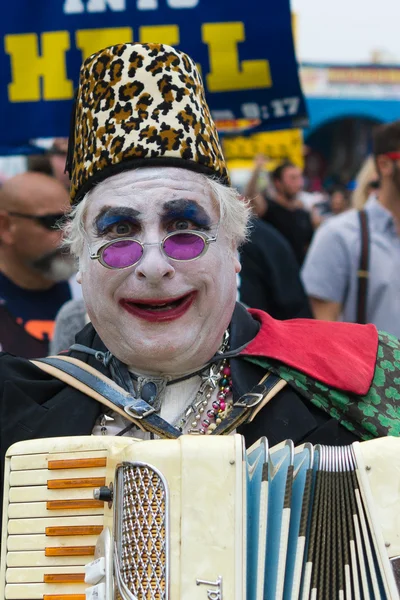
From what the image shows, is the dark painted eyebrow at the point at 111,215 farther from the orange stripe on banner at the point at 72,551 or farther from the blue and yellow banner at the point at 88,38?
the blue and yellow banner at the point at 88,38

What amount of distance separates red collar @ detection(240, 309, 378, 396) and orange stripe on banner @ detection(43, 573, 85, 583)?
2.43 feet

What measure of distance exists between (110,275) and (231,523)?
78 cm

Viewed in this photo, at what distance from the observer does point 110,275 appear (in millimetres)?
2850

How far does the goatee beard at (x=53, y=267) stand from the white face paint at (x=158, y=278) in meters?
2.44

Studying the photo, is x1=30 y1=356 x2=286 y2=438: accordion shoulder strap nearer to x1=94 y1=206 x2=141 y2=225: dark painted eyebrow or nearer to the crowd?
x1=94 y1=206 x2=141 y2=225: dark painted eyebrow

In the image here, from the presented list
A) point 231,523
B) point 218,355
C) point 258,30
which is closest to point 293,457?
point 231,523

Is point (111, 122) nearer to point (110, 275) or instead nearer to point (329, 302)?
point (110, 275)

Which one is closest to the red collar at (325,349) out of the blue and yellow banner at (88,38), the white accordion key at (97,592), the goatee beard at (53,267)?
the white accordion key at (97,592)

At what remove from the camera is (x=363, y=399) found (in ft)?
9.61

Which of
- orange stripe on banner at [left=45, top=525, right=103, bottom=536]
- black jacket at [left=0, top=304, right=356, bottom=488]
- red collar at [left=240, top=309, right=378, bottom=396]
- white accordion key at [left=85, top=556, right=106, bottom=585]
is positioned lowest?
white accordion key at [left=85, top=556, right=106, bottom=585]

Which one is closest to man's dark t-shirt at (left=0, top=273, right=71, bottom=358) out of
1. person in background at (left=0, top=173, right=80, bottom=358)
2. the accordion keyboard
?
person in background at (left=0, top=173, right=80, bottom=358)

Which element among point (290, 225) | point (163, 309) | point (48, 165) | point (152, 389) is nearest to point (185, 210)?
point (163, 309)

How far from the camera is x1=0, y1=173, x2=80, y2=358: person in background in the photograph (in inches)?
211

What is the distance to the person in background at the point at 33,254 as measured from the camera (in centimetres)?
536
